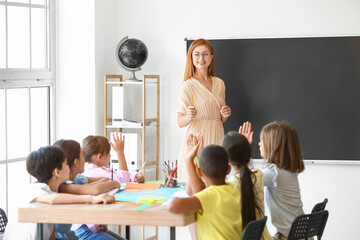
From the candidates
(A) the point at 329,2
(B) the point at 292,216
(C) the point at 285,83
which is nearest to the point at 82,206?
(B) the point at 292,216

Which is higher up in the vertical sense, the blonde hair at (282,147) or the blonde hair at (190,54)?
the blonde hair at (190,54)

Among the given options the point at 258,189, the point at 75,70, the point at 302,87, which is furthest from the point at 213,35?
the point at 258,189

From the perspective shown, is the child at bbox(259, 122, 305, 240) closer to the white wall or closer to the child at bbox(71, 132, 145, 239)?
the child at bbox(71, 132, 145, 239)

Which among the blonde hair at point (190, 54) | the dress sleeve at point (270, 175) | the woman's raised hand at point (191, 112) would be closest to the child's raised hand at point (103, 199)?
the dress sleeve at point (270, 175)

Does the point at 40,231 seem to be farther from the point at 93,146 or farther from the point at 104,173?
the point at 93,146

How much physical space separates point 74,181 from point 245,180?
946 millimetres

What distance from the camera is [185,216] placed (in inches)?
93.6

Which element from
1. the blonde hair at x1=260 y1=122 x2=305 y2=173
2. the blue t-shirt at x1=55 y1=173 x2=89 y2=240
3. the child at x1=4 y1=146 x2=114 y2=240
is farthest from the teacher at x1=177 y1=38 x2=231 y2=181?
the child at x1=4 y1=146 x2=114 y2=240

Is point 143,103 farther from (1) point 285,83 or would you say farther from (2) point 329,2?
(2) point 329,2

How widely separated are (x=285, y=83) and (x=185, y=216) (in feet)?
8.78

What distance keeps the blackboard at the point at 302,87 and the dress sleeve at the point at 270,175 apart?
5.60 feet

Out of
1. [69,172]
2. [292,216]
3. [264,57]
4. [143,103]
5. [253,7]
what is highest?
[253,7]

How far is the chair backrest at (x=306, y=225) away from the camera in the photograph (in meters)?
2.84

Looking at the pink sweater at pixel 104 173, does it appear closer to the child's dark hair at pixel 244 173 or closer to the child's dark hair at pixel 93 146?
the child's dark hair at pixel 93 146
